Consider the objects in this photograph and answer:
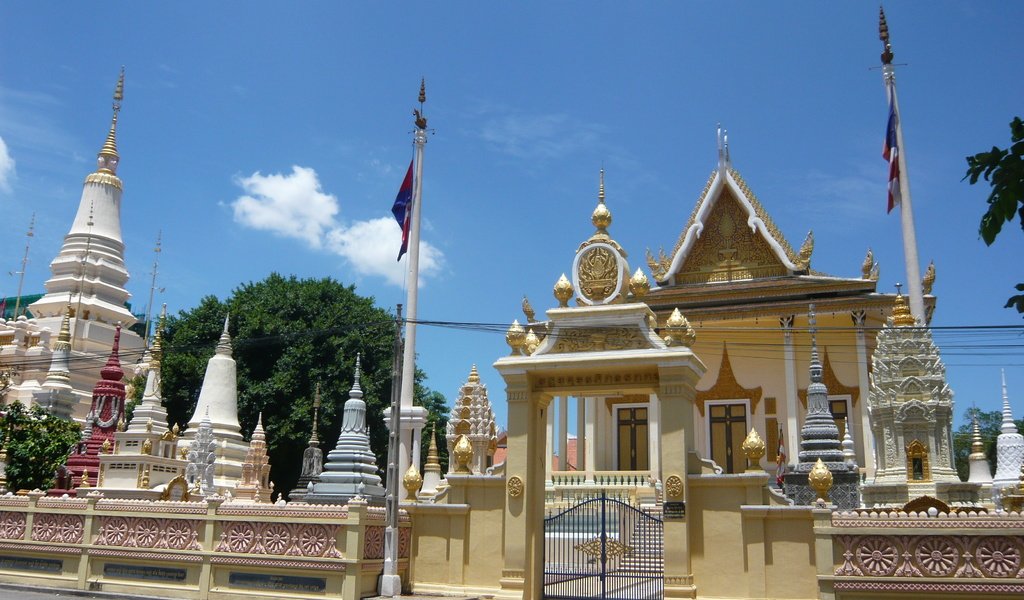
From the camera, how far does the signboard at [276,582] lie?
12.0 m

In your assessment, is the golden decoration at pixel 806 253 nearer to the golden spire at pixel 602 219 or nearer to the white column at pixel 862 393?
the white column at pixel 862 393

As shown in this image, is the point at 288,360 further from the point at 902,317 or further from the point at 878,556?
the point at 878,556

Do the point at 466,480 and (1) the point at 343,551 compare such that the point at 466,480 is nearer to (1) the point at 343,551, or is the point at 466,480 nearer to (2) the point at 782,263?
(1) the point at 343,551

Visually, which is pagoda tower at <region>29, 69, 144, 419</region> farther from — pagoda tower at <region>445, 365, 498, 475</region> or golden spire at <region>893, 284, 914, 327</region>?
golden spire at <region>893, 284, 914, 327</region>

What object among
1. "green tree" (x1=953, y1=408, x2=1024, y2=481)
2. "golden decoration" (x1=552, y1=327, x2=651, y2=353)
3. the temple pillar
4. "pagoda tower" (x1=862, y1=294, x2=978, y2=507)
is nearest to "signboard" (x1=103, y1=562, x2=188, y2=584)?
"golden decoration" (x1=552, y1=327, x2=651, y2=353)

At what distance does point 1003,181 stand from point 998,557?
6.64 metres

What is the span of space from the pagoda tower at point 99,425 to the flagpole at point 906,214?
21053mm

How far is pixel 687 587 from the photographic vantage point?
10.9 metres

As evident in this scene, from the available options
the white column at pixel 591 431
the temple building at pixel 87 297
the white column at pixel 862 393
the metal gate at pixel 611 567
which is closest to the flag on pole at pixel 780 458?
the white column at pixel 862 393

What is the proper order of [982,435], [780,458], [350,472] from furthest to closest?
[982,435], [780,458], [350,472]

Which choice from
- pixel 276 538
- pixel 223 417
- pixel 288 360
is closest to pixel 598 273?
pixel 276 538

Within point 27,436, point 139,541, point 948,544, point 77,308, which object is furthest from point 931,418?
point 77,308

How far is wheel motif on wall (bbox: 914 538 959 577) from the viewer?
9695 millimetres

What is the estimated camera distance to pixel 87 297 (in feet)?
125
